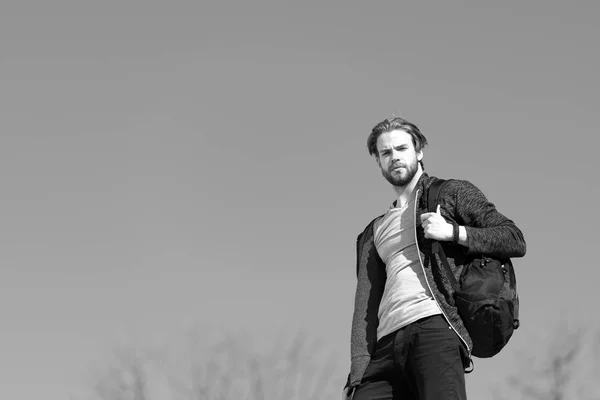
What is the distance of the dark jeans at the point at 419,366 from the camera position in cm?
354

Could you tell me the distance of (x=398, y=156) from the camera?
4020 mm

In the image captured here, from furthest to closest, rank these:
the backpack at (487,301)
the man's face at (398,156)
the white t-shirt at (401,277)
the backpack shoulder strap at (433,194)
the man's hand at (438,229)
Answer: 1. the man's face at (398,156)
2. the backpack shoulder strap at (433,194)
3. the white t-shirt at (401,277)
4. the man's hand at (438,229)
5. the backpack at (487,301)

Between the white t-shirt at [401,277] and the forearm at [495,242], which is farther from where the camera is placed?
the white t-shirt at [401,277]

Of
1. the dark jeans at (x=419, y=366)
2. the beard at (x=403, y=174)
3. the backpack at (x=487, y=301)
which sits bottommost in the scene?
the dark jeans at (x=419, y=366)

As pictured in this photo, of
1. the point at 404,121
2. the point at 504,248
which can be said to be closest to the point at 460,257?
the point at 504,248

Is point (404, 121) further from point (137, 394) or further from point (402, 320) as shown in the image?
point (137, 394)

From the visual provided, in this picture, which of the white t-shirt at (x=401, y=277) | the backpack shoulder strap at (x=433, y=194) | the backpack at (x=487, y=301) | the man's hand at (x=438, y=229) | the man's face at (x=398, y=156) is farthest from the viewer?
the man's face at (x=398, y=156)

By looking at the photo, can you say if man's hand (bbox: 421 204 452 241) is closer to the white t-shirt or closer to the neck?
the white t-shirt

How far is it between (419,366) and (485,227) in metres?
0.66

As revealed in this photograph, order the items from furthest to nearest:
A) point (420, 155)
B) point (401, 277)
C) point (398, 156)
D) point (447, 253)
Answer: point (420, 155) < point (398, 156) < point (401, 277) < point (447, 253)

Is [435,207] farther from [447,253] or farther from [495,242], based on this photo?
[495,242]

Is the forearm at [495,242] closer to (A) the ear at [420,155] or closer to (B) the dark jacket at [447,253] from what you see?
(B) the dark jacket at [447,253]

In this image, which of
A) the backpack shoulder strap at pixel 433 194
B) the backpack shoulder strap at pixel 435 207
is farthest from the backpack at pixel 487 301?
the backpack shoulder strap at pixel 433 194

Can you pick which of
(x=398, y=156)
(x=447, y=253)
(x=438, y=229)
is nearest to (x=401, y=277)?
(x=447, y=253)
